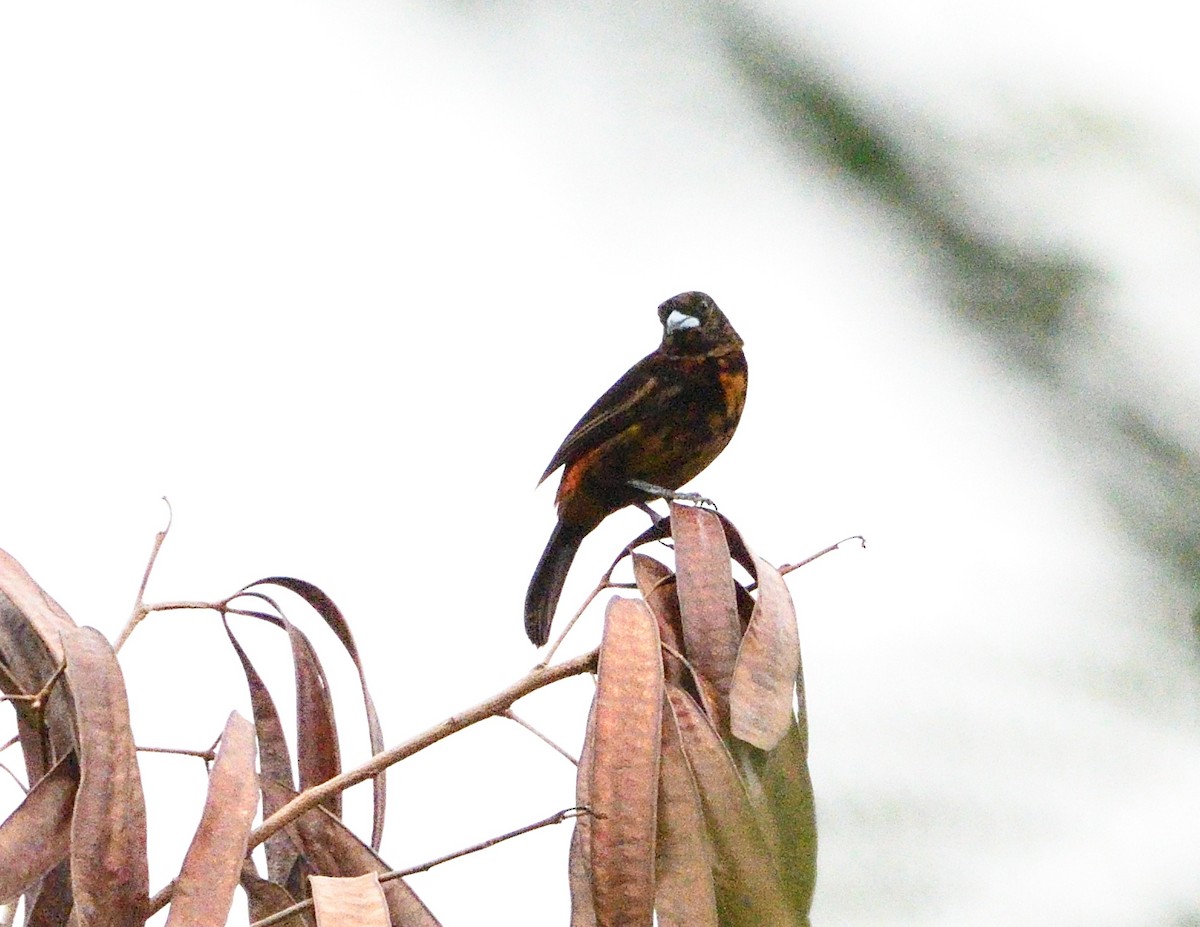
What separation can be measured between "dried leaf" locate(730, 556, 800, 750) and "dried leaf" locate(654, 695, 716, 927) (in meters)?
0.07

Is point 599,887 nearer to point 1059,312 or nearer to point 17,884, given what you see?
point 17,884

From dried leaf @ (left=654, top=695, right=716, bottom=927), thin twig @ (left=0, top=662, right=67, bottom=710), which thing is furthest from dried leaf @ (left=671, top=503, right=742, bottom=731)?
thin twig @ (left=0, top=662, right=67, bottom=710)

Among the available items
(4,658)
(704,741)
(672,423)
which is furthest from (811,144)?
(672,423)

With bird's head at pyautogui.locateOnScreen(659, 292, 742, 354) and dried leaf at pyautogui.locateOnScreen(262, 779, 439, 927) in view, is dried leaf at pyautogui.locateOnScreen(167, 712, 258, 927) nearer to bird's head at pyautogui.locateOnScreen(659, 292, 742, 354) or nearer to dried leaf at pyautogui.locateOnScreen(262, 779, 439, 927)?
dried leaf at pyautogui.locateOnScreen(262, 779, 439, 927)

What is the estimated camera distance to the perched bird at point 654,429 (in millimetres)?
3176

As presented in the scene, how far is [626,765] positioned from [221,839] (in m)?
0.37

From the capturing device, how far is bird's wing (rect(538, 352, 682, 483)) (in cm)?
314

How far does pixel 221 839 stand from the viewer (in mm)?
1238

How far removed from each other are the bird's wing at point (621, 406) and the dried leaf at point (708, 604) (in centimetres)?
152

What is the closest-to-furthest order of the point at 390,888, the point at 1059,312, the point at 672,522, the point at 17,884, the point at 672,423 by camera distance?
the point at 1059,312, the point at 17,884, the point at 390,888, the point at 672,522, the point at 672,423

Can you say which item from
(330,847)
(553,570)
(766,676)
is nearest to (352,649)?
(330,847)

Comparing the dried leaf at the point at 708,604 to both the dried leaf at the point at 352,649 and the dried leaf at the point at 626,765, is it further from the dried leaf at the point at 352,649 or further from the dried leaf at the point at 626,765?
the dried leaf at the point at 352,649

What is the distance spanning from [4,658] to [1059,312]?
1.37 meters

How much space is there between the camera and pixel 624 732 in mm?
1249
